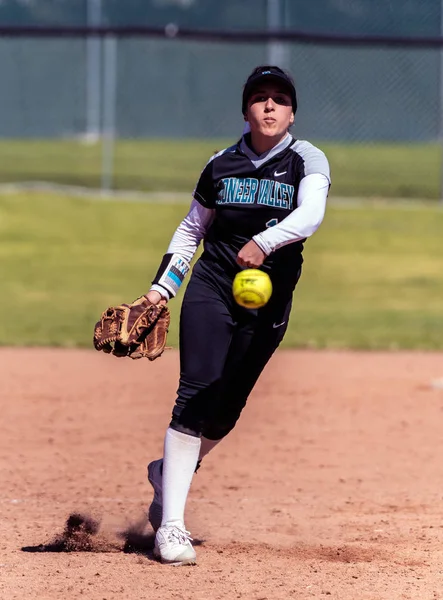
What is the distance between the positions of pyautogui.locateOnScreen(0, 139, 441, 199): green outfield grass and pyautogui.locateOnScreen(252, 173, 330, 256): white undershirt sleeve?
15085mm

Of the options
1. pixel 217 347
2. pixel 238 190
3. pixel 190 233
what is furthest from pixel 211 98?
pixel 217 347

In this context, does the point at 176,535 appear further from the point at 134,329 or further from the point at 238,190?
the point at 238,190

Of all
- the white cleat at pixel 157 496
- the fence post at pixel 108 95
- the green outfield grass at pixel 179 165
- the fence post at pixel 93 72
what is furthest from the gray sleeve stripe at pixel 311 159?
the fence post at pixel 93 72

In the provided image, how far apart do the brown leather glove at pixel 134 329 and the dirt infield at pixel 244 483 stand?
82cm

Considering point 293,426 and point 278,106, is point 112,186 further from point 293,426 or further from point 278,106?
point 278,106

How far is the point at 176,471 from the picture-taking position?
4.54 m

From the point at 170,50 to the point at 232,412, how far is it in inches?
651

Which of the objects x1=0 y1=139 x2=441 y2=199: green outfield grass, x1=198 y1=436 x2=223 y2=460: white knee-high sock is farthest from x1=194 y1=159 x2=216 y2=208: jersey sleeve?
x1=0 y1=139 x2=441 y2=199: green outfield grass

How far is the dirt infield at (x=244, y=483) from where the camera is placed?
4.36 meters

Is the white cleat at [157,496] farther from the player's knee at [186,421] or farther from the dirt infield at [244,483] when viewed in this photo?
the player's knee at [186,421]

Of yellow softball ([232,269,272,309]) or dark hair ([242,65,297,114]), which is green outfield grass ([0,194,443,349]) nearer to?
dark hair ([242,65,297,114])

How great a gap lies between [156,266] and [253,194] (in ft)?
35.2

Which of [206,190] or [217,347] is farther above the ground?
[206,190]

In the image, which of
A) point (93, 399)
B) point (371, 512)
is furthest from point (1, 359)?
point (371, 512)
